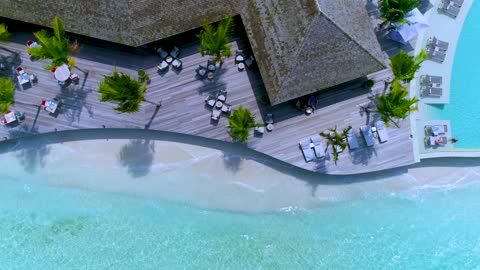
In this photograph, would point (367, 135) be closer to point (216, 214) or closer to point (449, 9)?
point (449, 9)

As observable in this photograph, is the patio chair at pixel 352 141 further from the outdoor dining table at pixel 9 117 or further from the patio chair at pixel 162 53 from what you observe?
the outdoor dining table at pixel 9 117

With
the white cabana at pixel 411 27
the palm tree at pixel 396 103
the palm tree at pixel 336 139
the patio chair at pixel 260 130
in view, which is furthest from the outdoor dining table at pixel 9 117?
the white cabana at pixel 411 27

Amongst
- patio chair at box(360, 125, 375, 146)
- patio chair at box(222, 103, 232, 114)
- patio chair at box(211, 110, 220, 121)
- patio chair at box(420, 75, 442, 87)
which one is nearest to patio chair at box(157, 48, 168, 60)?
patio chair at box(211, 110, 220, 121)

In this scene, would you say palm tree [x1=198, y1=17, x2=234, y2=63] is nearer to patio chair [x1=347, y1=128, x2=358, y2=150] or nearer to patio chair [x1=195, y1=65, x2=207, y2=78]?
patio chair [x1=195, y1=65, x2=207, y2=78]

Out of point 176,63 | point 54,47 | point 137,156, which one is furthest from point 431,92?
point 54,47

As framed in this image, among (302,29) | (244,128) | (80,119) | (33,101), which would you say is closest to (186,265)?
(244,128)

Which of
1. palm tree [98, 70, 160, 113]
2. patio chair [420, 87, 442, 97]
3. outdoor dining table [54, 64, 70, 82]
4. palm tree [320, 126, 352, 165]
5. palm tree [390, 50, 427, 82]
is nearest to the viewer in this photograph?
palm tree [98, 70, 160, 113]
